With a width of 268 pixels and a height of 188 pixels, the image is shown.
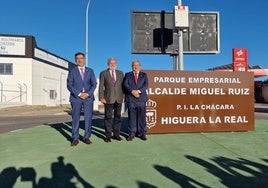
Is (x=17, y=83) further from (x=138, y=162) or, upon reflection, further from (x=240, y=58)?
(x=138, y=162)

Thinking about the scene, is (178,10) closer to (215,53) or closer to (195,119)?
(215,53)

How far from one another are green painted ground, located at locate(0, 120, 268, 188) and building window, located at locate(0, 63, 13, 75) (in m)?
34.4

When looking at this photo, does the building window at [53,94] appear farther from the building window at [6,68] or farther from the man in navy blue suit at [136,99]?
the man in navy blue suit at [136,99]

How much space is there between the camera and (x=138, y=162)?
5352 mm

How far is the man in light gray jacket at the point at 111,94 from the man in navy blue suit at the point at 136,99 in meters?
0.19

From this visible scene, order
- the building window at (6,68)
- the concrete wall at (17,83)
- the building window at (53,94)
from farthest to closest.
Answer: the building window at (53,94) < the building window at (6,68) < the concrete wall at (17,83)

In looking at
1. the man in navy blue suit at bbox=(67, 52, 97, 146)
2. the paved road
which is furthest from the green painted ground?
the paved road

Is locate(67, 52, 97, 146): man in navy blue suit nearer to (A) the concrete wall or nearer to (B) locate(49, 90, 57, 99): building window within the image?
(A) the concrete wall

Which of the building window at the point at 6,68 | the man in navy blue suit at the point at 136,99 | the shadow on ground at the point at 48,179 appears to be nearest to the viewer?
the shadow on ground at the point at 48,179

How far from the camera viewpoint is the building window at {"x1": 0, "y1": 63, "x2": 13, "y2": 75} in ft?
132

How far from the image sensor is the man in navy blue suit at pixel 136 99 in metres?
7.63

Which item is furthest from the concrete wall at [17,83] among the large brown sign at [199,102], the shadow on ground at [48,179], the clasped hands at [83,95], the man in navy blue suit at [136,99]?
the shadow on ground at [48,179]

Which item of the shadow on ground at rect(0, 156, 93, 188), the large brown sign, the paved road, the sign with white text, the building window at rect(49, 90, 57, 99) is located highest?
the sign with white text

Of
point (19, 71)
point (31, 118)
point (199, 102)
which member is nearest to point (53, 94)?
point (19, 71)
